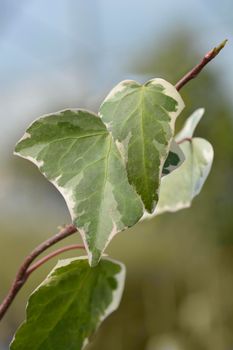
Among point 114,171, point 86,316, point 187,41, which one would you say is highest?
point 114,171

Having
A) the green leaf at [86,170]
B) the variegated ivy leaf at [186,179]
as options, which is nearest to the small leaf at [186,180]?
the variegated ivy leaf at [186,179]

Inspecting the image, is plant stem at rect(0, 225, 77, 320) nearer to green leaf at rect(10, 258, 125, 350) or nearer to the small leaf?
green leaf at rect(10, 258, 125, 350)

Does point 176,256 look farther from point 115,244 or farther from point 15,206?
point 15,206

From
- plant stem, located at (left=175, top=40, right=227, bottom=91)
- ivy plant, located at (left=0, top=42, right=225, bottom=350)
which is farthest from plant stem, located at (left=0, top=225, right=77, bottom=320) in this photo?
plant stem, located at (left=175, top=40, right=227, bottom=91)

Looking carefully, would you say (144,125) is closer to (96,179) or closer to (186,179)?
(96,179)

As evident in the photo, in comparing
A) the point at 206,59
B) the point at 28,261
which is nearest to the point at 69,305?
the point at 28,261

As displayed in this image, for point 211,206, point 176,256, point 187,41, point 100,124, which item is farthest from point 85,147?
point 187,41

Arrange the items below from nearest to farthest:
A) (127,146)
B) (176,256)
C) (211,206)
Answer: (127,146) → (211,206) → (176,256)
